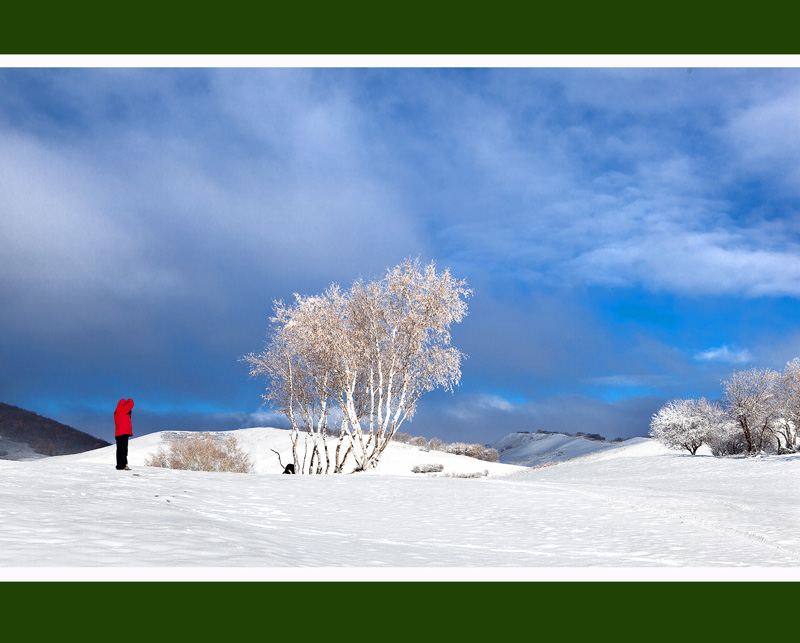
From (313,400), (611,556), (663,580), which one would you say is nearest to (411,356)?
(313,400)

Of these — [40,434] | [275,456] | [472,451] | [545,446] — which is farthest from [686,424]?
[40,434]

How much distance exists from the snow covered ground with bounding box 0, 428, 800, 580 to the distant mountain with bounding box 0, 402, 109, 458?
92.3 ft

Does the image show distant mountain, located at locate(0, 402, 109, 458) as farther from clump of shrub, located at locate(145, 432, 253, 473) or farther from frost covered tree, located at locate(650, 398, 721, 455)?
frost covered tree, located at locate(650, 398, 721, 455)

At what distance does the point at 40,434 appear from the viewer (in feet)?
130

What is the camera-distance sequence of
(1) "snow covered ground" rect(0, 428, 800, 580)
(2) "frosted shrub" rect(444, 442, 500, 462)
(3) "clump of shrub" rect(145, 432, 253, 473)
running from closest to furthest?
(1) "snow covered ground" rect(0, 428, 800, 580) → (3) "clump of shrub" rect(145, 432, 253, 473) → (2) "frosted shrub" rect(444, 442, 500, 462)

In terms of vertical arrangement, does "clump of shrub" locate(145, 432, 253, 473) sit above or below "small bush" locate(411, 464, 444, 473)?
above

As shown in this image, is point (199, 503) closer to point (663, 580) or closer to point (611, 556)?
point (611, 556)

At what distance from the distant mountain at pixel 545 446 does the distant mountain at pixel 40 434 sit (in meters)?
35.7

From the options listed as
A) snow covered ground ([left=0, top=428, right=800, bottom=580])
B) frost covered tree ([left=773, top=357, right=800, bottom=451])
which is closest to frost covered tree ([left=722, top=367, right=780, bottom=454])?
frost covered tree ([left=773, top=357, right=800, bottom=451])

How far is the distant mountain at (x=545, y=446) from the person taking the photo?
5325cm

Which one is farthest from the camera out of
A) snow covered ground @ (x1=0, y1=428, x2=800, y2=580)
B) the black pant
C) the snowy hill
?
the snowy hill

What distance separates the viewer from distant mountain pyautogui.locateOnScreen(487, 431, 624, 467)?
53.2m
